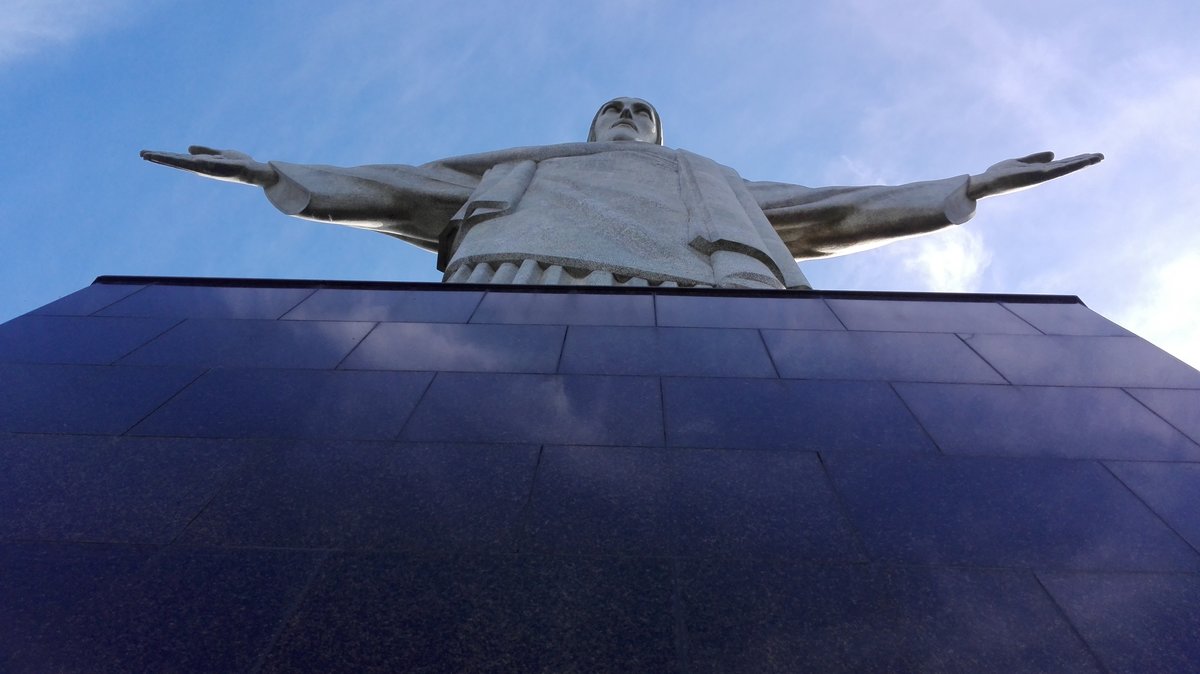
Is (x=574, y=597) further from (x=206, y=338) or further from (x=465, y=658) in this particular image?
(x=206, y=338)

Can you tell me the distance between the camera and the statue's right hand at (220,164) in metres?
9.12

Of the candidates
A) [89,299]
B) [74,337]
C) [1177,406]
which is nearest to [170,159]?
[89,299]

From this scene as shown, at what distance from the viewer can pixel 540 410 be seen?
4.48 metres

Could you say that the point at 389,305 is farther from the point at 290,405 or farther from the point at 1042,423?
the point at 1042,423

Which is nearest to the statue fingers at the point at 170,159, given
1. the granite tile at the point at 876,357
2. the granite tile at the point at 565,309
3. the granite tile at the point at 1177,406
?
the granite tile at the point at 565,309

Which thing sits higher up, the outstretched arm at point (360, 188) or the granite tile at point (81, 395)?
the outstretched arm at point (360, 188)

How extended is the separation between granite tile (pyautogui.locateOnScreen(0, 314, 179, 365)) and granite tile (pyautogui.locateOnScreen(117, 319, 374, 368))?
0.14 metres

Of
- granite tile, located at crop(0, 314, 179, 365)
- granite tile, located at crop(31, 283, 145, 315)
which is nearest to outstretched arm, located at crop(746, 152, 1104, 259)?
granite tile, located at crop(31, 283, 145, 315)

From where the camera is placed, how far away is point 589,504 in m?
3.67

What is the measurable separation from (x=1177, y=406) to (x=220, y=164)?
348 inches

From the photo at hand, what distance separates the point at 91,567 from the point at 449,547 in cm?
133

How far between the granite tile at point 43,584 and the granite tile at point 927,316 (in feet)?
13.8

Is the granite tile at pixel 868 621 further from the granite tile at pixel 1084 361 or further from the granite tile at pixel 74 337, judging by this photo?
the granite tile at pixel 74 337

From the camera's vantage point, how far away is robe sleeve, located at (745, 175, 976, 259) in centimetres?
1072
